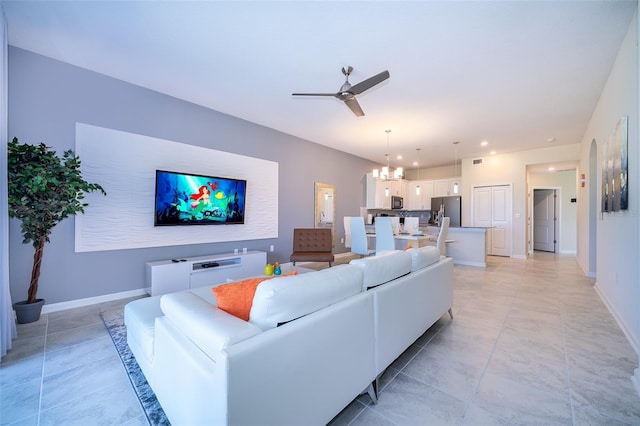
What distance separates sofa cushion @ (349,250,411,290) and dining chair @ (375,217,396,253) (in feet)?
8.65

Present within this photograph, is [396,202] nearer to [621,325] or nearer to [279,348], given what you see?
[621,325]

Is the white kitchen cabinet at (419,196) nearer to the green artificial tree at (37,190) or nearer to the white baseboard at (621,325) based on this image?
the white baseboard at (621,325)

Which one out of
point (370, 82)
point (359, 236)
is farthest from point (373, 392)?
point (359, 236)

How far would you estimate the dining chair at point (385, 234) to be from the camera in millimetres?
4695

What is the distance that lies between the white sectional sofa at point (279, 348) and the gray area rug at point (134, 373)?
18 cm

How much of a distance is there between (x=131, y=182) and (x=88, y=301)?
1.54 meters

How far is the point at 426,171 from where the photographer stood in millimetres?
9289

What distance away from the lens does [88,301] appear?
3168 millimetres

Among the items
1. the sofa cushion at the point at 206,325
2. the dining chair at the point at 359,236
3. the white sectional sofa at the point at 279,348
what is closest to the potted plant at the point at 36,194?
the white sectional sofa at the point at 279,348

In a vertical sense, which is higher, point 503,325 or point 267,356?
point 267,356

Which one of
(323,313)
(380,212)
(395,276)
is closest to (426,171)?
(380,212)

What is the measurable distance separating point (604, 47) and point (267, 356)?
4130 millimetres

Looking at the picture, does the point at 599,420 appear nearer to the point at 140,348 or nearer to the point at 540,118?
the point at 140,348

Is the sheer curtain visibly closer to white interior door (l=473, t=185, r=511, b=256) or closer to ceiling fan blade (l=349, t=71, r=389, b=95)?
ceiling fan blade (l=349, t=71, r=389, b=95)
